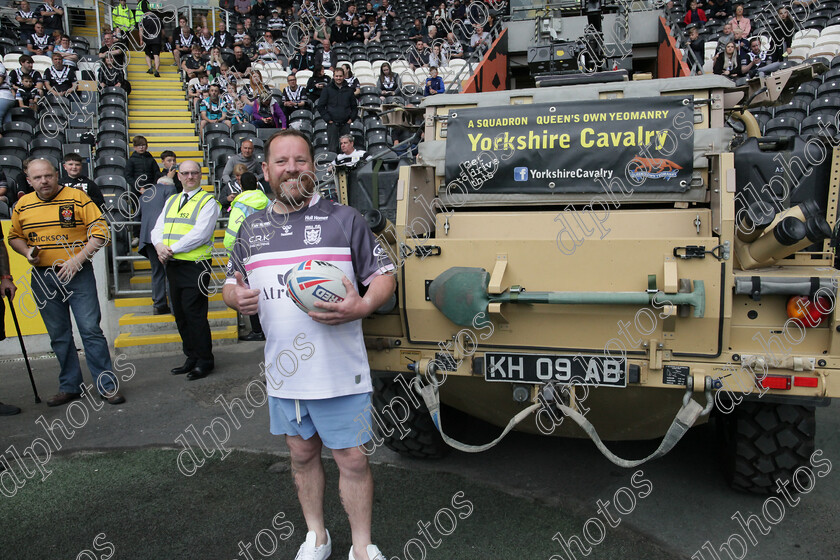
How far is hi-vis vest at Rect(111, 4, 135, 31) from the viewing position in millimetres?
17281

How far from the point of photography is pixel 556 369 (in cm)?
335

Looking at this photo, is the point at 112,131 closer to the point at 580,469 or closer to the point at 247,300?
the point at 247,300

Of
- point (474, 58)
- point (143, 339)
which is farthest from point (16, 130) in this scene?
point (474, 58)

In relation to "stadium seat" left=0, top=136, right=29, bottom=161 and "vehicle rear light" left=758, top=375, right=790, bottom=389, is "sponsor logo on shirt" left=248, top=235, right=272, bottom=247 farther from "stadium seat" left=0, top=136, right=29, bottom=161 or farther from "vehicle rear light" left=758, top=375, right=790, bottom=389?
"stadium seat" left=0, top=136, right=29, bottom=161

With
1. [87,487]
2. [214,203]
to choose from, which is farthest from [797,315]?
[214,203]

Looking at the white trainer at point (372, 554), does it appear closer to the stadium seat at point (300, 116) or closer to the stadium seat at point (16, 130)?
the stadium seat at point (16, 130)

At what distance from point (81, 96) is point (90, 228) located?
29.8ft

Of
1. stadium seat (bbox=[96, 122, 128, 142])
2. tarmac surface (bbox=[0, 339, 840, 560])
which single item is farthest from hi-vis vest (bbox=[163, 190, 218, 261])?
stadium seat (bbox=[96, 122, 128, 142])

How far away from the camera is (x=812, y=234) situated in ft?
10.2

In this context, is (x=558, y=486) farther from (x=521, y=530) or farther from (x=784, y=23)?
(x=784, y=23)

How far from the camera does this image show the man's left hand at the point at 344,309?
258 centimetres

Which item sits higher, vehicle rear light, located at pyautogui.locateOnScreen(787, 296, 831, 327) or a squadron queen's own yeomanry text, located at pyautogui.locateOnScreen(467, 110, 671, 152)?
a squadron queen's own yeomanry text, located at pyautogui.locateOnScreen(467, 110, 671, 152)

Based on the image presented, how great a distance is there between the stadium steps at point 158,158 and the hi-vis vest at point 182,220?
89 cm

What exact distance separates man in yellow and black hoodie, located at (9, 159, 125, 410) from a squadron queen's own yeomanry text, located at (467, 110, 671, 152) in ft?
11.2
